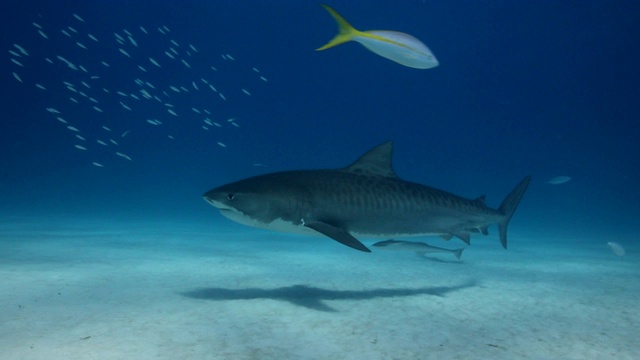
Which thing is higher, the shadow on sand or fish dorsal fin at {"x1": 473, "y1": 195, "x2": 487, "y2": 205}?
fish dorsal fin at {"x1": 473, "y1": 195, "x2": 487, "y2": 205}

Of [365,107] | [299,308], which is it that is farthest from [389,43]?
[365,107]

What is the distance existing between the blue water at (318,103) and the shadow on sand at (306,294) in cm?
2490

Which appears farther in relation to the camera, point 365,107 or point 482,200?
point 365,107

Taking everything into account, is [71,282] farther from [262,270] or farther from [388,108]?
[388,108]

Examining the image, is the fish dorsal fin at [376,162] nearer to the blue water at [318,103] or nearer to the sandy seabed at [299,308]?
the sandy seabed at [299,308]

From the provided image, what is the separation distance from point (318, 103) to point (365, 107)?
9.46m

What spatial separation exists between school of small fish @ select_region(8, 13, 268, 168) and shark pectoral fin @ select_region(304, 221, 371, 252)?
96.5ft

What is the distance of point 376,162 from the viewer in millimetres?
6070

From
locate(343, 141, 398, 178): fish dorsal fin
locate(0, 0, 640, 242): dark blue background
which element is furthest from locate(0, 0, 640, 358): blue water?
locate(343, 141, 398, 178): fish dorsal fin

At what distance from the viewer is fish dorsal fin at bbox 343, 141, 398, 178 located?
19.7 ft

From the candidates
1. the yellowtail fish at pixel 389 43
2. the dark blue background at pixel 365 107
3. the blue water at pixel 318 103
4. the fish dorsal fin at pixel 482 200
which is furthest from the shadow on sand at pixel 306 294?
the blue water at pixel 318 103

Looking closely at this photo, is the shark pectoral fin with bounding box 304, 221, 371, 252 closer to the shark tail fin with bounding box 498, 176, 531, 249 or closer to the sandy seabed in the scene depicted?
the sandy seabed

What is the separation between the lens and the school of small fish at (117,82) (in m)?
42.4

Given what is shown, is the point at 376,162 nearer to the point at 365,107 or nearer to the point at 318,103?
the point at 365,107
